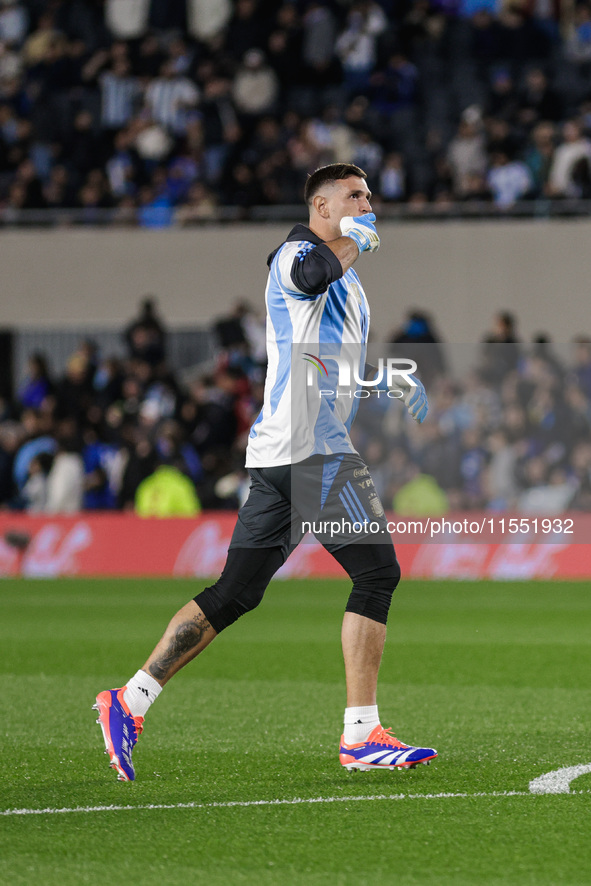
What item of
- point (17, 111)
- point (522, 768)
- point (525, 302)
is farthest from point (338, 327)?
point (17, 111)

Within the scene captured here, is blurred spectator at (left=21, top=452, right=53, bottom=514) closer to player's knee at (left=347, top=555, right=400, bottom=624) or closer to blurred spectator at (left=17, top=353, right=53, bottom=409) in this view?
blurred spectator at (left=17, top=353, right=53, bottom=409)

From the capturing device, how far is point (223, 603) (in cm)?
575

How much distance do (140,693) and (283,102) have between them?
16756 mm

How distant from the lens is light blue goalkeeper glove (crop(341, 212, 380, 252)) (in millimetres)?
5695

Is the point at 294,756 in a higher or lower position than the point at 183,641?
lower

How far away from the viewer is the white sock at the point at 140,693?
5.70 m

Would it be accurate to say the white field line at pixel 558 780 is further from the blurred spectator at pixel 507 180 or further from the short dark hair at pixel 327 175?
the blurred spectator at pixel 507 180

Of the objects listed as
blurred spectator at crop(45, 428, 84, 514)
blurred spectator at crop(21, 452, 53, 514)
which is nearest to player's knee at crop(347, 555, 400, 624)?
blurred spectator at crop(45, 428, 84, 514)

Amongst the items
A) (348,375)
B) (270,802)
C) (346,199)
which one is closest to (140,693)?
(270,802)

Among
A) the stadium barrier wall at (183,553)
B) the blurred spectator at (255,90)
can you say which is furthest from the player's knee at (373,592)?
the blurred spectator at (255,90)

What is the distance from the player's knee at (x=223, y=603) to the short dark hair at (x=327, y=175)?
5.45ft

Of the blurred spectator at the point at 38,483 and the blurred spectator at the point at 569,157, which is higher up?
the blurred spectator at the point at 569,157

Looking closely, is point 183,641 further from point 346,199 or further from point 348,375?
point 346,199

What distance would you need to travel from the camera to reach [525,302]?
794 inches
